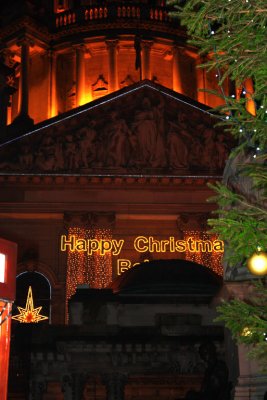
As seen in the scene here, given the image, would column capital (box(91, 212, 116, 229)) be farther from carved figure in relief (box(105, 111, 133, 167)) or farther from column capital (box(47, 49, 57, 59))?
column capital (box(47, 49, 57, 59))

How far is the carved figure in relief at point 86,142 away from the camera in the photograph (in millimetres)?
39719

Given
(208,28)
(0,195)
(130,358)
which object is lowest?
(130,358)

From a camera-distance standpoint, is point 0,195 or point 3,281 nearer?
point 3,281

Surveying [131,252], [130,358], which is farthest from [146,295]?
[131,252]

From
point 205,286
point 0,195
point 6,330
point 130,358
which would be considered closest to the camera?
point 6,330

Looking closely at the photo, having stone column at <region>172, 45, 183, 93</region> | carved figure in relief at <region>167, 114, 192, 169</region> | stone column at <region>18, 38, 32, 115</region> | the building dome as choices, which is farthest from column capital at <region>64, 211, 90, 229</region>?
stone column at <region>172, 45, 183, 93</region>

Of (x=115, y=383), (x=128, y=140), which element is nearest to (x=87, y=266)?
(x=128, y=140)

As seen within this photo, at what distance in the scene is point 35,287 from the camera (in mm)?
39625

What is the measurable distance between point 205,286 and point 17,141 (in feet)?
62.2

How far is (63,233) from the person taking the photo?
1570 inches

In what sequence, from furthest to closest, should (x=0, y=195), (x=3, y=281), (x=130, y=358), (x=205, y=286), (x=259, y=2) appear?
(x=0, y=195) < (x=205, y=286) < (x=130, y=358) < (x=3, y=281) < (x=259, y=2)

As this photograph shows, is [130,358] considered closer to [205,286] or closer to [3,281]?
[205,286]

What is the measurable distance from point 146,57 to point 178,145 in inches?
728

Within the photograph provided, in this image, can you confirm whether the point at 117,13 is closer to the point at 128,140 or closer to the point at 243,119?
the point at 128,140
